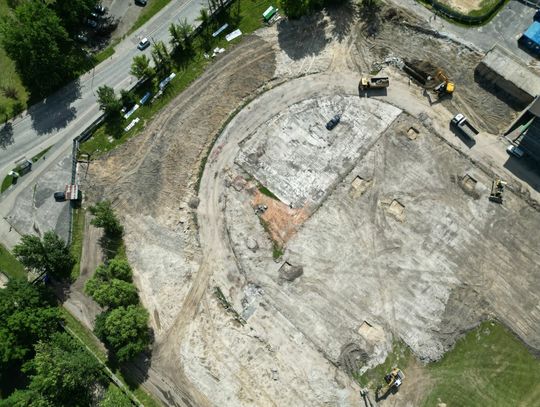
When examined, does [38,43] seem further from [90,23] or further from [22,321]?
[22,321]

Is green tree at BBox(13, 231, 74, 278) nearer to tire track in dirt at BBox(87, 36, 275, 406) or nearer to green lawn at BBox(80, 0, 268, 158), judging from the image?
tire track in dirt at BBox(87, 36, 275, 406)

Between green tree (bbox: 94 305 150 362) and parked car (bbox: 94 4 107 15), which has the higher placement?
parked car (bbox: 94 4 107 15)

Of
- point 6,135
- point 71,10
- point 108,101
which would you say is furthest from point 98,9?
point 6,135

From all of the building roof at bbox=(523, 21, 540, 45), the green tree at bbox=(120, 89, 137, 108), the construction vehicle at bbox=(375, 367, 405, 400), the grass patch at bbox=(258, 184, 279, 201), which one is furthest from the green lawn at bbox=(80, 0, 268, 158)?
the construction vehicle at bbox=(375, 367, 405, 400)

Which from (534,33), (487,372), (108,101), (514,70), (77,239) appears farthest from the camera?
(108,101)

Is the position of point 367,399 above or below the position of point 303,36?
below

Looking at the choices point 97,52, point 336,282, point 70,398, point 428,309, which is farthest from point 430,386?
point 97,52
